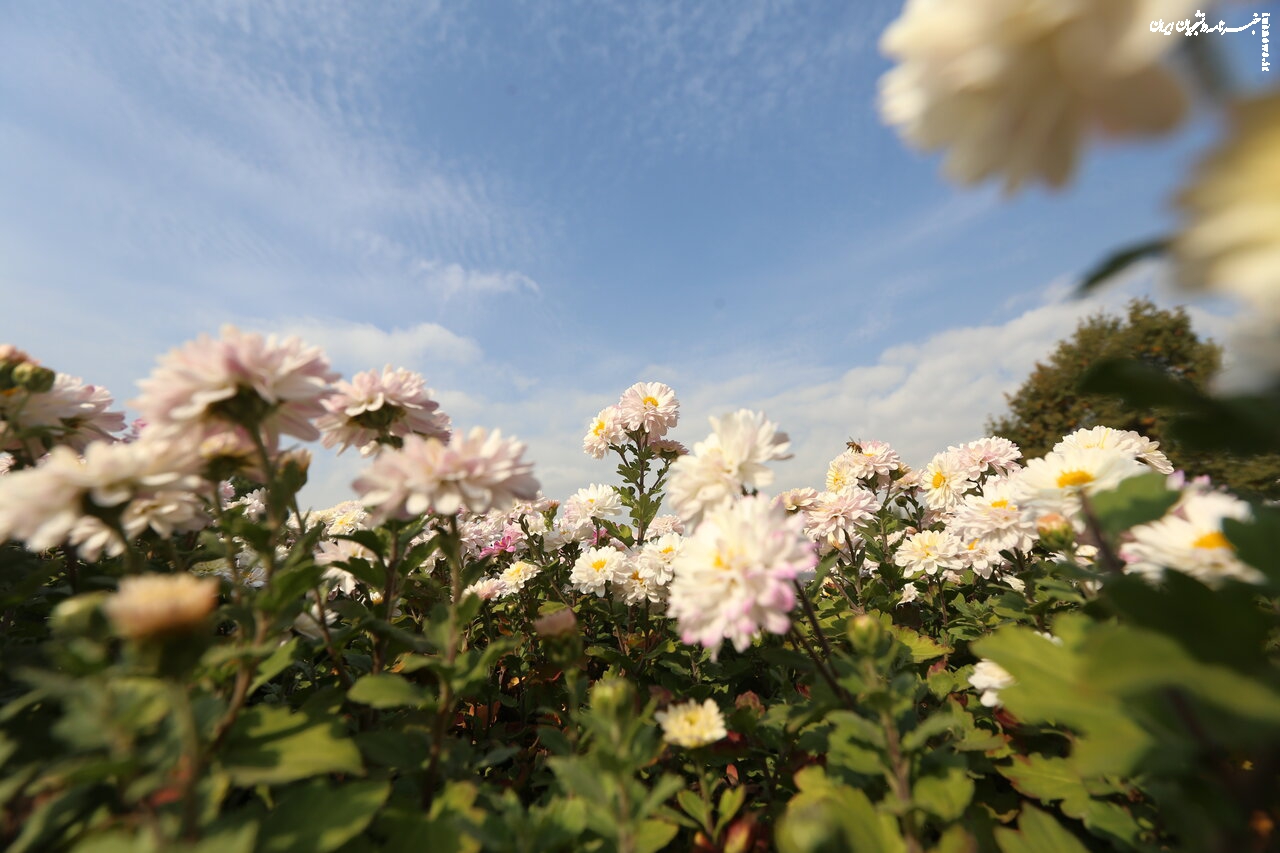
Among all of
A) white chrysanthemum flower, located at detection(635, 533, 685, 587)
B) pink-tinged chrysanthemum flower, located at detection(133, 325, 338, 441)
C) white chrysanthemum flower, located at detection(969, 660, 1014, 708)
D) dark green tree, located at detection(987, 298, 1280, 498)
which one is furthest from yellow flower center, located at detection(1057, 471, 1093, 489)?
dark green tree, located at detection(987, 298, 1280, 498)

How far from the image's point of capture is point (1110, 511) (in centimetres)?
113

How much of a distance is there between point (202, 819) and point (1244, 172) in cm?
176

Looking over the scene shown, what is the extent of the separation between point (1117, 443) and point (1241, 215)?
216 cm

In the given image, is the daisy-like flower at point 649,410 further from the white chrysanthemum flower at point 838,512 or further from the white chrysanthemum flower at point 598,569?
the white chrysanthemum flower at point 838,512

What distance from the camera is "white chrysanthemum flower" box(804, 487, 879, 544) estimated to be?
3.27 meters

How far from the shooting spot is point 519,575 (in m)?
3.54

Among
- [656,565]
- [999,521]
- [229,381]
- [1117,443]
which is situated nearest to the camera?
[229,381]

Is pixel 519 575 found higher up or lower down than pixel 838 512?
lower down

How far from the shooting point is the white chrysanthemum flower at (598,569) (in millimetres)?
3113

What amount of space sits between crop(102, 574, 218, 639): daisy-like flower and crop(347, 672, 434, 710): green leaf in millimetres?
410

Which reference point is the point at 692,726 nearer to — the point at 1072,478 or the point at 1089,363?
the point at 1072,478

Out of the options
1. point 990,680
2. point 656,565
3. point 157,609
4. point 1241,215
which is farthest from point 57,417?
point 990,680

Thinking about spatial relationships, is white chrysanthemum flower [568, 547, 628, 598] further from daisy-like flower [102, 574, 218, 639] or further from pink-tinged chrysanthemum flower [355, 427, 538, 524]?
daisy-like flower [102, 574, 218, 639]

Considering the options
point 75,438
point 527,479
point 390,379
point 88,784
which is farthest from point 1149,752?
point 75,438
